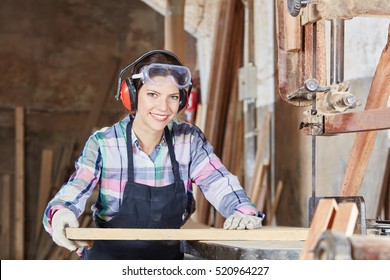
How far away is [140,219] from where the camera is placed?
2.96 meters

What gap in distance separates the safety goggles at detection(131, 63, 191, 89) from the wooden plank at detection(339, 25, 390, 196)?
0.78m

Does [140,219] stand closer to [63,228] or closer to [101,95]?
[63,228]

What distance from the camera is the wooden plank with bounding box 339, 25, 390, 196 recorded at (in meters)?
3.08

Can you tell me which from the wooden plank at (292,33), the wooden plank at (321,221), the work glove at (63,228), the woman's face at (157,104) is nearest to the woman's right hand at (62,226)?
the work glove at (63,228)

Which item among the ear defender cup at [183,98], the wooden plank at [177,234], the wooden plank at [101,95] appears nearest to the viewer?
the wooden plank at [177,234]

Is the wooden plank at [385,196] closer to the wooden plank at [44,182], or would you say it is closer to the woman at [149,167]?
the woman at [149,167]

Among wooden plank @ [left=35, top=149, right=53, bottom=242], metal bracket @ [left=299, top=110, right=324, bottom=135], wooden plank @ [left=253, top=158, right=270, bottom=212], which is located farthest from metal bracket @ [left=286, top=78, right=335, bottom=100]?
wooden plank @ [left=35, top=149, right=53, bottom=242]

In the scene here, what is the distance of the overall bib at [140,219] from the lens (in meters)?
2.94

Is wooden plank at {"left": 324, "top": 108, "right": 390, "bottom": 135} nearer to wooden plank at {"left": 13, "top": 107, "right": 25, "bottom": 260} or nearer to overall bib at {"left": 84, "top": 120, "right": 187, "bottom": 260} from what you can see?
overall bib at {"left": 84, "top": 120, "right": 187, "bottom": 260}

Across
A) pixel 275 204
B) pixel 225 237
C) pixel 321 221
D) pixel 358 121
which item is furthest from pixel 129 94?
pixel 275 204

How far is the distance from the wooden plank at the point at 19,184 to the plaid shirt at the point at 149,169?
6.55 metres

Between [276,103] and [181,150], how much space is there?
3.32 metres

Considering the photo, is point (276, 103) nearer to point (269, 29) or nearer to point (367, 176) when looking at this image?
point (269, 29)
